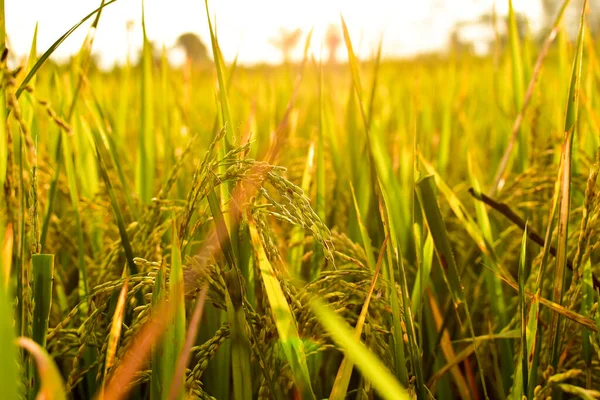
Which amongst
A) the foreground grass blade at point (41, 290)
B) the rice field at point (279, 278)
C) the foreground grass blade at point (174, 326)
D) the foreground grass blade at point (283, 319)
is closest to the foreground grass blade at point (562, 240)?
the rice field at point (279, 278)

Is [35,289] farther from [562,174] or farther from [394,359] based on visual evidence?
[562,174]

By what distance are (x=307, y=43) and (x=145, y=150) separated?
347mm

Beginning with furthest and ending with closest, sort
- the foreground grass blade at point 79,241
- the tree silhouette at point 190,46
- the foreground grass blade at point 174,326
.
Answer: the tree silhouette at point 190,46 < the foreground grass blade at point 79,241 < the foreground grass blade at point 174,326

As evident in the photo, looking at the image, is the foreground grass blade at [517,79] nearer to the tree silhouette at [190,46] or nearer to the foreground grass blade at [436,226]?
the foreground grass blade at [436,226]

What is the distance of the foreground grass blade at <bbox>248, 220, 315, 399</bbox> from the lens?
43cm

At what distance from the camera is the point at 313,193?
86 cm

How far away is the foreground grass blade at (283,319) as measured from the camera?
43 cm

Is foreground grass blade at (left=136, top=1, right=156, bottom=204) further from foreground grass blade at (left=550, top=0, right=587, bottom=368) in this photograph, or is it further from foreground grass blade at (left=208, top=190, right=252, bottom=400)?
foreground grass blade at (left=550, top=0, right=587, bottom=368)

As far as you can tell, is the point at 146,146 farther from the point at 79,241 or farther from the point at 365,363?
the point at 365,363

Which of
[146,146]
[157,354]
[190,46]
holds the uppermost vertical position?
[190,46]

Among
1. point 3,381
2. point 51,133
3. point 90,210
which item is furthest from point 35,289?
point 51,133

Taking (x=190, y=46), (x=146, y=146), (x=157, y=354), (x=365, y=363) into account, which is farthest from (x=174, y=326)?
(x=190, y=46)

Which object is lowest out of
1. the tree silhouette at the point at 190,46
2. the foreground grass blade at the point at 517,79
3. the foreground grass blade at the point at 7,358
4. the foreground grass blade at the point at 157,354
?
the foreground grass blade at the point at 157,354

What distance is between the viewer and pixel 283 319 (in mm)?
448
